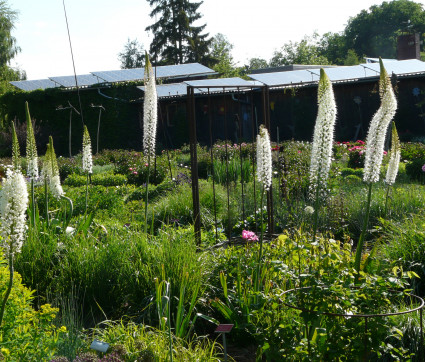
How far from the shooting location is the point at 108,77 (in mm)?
23938

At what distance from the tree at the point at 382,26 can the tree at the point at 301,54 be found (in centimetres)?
862

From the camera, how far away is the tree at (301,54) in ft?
164

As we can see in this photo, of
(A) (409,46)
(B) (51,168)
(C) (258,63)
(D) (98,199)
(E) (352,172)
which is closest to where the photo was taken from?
(B) (51,168)

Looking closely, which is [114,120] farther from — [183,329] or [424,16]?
[424,16]

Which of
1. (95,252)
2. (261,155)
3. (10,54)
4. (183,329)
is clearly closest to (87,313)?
(95,252)

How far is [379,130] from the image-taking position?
3.86m

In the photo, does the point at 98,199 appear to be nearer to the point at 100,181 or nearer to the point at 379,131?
the point at 100,181

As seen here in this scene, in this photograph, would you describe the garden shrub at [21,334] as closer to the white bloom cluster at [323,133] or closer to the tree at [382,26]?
the white bloom cluster at [323,133]

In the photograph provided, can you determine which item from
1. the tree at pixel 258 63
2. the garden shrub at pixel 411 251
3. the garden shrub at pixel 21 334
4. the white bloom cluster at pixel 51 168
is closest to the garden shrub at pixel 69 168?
the white bloom cluster at pixel 51 168

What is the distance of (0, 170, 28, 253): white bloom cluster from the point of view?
252 cm

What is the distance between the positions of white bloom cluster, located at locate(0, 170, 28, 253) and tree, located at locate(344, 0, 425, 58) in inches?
2469

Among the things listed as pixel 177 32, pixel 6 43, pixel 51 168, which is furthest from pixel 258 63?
pixel 51 168

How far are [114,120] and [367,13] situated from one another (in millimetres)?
48346

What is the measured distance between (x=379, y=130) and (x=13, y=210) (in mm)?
2529
